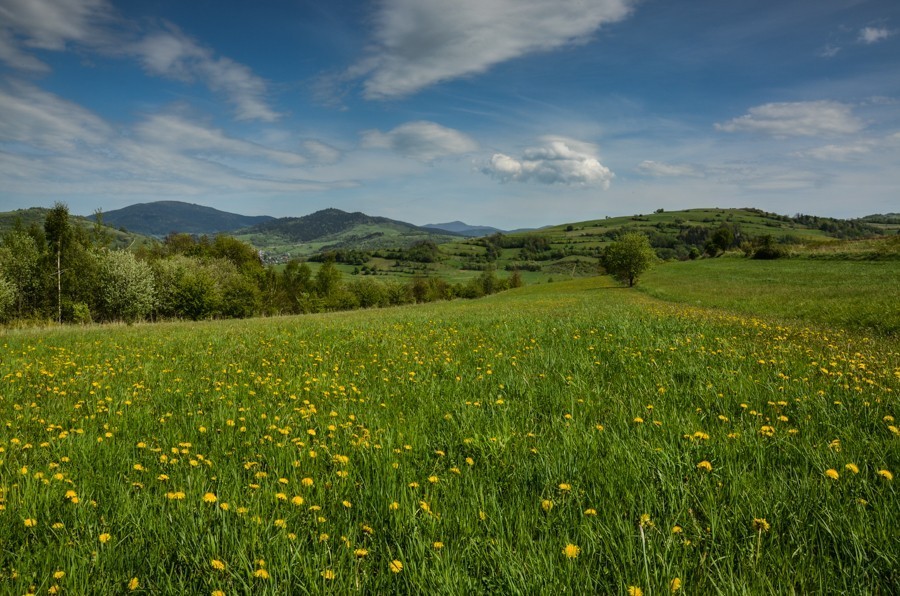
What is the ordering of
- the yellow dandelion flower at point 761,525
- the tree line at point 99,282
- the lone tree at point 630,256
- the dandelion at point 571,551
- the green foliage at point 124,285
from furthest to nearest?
the lone tree at point 630,256 < the green foliage at point 124,285 < the tree line at point 99,282 < the yellow dandelion flower at point 761,525 < the dandelion at point 571,551

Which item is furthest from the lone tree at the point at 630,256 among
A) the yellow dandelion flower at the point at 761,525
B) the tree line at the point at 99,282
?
the yellow dandelion flower at the point at 761,525

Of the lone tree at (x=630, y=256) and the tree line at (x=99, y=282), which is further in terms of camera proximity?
the lone tree at (x=630, y=256)

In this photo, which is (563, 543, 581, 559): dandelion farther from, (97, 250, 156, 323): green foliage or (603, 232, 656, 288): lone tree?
(603, 232, 656, 288): lone tree

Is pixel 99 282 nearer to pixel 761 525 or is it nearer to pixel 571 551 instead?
pixel 571 551

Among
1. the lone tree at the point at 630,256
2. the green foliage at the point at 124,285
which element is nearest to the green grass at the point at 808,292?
the lone tree at the point at 630,256

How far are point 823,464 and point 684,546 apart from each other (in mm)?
1842

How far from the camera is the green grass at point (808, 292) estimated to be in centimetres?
1452

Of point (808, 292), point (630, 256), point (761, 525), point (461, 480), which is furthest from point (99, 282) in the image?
point (808, 292)

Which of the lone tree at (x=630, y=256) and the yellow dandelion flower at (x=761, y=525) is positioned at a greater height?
the lone tree at (x=630, y=256)

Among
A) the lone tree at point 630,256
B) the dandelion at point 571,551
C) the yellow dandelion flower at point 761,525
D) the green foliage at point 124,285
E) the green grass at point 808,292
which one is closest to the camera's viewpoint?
the dandelion at point 571,551

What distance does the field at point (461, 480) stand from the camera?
228 centimetres

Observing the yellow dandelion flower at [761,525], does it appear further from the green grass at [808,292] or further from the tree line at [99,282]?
the tree line at [99,282]

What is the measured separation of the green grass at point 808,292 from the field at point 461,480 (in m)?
10.6

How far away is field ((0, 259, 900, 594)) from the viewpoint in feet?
7.47
